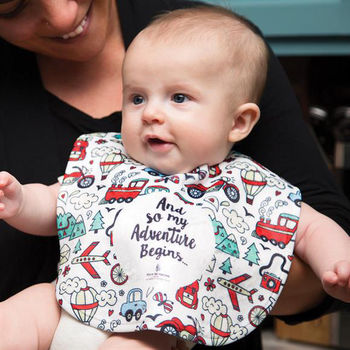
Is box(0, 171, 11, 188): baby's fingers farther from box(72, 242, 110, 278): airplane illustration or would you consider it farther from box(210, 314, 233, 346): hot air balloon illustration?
box(210, 314, 233, 346): hot air balloon illustration

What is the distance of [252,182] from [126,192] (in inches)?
8.4

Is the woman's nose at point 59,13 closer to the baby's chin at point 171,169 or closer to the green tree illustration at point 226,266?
the baby's chin at point 171,169

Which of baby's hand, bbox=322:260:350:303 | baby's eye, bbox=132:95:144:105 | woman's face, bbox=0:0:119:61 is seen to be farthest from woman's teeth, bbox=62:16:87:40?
baby's hand, bbox=322:260:350:303

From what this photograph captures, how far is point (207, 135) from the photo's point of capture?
1.12m

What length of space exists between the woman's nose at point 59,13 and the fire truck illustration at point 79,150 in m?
0.20

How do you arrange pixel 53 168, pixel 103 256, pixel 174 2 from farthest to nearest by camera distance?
pixel 174 2 → pixel 53 168 → pixel 103 256

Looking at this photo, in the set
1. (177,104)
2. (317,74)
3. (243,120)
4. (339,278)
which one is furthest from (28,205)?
(317,74)

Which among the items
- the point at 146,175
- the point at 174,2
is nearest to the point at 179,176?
the point at 146,175

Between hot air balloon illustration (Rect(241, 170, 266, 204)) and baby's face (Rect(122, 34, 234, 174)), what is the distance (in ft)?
0.25

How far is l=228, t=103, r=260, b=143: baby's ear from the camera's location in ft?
3.80

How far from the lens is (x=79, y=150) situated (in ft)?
4.02

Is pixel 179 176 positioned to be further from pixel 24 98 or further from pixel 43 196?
pixel 24 98

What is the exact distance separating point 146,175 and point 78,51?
319mm

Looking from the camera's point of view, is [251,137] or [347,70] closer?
[251,137]
